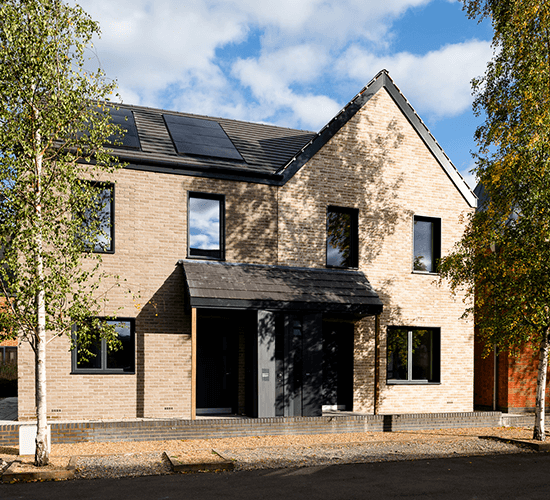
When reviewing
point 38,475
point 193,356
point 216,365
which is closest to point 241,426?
point 193,356

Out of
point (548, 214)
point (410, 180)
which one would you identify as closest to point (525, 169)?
point (548, 214)

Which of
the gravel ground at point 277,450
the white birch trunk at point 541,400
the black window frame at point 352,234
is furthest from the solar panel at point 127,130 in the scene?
the white birch trunk at point 541,400

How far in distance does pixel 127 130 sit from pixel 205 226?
3492 mm

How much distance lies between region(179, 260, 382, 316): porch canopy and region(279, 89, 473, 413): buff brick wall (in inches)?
28.6

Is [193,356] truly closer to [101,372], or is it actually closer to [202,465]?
[101,372]

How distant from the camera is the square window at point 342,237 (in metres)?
15.6

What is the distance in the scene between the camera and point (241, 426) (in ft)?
40.0

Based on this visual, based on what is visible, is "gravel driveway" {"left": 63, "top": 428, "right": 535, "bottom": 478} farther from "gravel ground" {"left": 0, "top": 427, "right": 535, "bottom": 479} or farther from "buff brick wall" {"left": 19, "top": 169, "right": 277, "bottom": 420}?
"buff brick wall" {"left": 19, "top": 169, "right": 277, "bottom": 420}

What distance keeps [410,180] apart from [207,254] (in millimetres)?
6669

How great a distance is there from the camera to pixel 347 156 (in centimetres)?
1572

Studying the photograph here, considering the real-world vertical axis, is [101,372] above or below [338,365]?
above

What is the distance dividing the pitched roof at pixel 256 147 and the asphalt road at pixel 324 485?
306 inches

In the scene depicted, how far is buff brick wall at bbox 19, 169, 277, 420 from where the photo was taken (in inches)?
497

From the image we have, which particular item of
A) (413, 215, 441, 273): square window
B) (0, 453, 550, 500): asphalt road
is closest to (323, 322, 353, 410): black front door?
(413, 215, 441, 273): square window
